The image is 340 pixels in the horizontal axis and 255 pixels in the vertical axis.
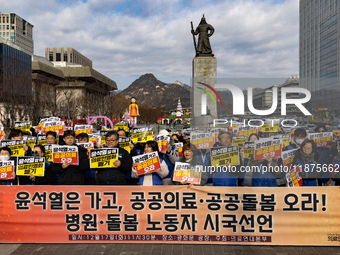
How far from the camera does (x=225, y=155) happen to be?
17.3 ft

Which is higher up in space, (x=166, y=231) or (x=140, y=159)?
(x=140, y=159)

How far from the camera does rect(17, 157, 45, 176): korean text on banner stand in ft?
17.8

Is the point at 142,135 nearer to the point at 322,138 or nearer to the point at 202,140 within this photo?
the point at 202,140

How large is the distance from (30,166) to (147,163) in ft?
6.67

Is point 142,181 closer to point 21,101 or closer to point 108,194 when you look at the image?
point 108,194

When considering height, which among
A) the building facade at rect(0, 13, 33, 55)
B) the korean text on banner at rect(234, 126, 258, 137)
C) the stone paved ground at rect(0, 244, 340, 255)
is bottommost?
the stone paved ground at rect(0, 244, 340, 255)

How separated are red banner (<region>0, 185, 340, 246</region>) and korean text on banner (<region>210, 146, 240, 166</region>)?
45 cm

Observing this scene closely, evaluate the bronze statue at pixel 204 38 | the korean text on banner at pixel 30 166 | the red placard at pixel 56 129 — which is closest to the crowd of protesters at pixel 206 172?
the korean text on banner at pixel 30 166

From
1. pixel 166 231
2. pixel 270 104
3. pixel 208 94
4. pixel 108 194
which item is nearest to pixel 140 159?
pixel 108 194

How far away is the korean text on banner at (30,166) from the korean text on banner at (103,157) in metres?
0.90

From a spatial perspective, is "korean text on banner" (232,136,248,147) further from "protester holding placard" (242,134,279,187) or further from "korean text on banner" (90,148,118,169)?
"korean text on banner" (90,148,118,169)

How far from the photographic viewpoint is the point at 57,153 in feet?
17.3

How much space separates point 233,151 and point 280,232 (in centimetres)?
148

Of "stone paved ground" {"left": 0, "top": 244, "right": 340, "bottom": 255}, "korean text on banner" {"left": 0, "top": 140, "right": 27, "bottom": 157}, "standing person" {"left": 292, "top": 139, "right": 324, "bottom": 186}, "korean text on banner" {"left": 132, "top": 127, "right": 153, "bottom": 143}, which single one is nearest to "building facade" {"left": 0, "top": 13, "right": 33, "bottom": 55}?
"korean text on banner" {"left": 132, "top": 127, "right": 153, "bottom": 143}
